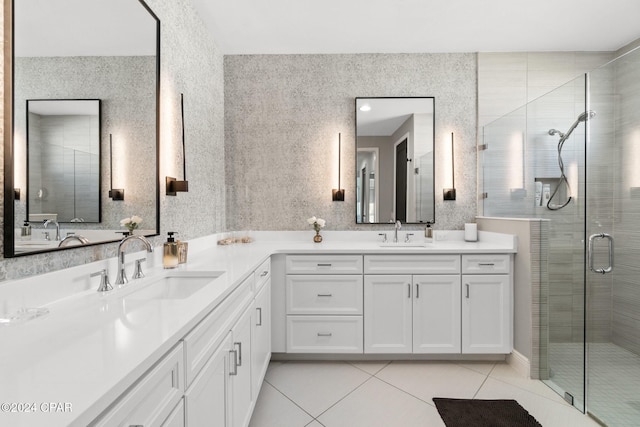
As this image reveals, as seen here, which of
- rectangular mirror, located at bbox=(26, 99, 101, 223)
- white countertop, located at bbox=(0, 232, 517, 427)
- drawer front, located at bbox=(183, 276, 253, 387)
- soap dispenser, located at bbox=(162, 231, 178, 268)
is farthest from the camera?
soap dispenser, located at bbox=(162, 231, 178, 268)

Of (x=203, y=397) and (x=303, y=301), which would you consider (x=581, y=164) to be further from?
(x=203, y=397)

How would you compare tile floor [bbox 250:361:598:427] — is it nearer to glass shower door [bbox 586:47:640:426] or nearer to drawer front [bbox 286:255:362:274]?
glass shower door [bbox 586:47:640:426]

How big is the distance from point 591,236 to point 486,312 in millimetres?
872

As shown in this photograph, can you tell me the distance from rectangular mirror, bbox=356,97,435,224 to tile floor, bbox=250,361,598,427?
1.28 meters

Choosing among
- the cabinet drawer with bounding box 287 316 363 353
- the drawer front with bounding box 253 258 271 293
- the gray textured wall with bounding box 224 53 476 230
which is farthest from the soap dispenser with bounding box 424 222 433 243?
the drawer front with bounding box 253 258 271 293

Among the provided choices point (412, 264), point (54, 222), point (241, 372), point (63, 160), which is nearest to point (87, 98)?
point (63, 160)

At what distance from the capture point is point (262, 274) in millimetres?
2076

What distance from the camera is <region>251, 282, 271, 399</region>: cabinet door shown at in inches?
69.9

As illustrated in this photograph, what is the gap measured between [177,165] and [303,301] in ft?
4.37

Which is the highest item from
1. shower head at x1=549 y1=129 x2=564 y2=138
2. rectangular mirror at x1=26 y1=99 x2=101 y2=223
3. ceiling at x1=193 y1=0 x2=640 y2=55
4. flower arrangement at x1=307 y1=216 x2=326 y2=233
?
ceiling at x1=193 y1=0 x2=640 y2=55

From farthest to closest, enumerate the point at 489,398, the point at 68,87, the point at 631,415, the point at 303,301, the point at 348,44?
1. the point at 348,44
2. the point at 303,301
3. the point at 489,398
4. the point at 631,415
5. the point at 68,87

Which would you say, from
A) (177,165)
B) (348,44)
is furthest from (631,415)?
(348,44)

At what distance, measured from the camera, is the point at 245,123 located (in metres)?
3.02

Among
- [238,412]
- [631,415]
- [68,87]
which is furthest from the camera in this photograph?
[631,415]
